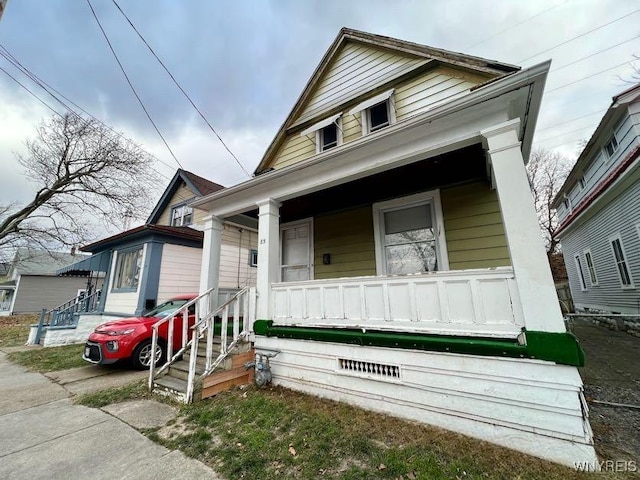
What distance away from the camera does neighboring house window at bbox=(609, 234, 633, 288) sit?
846 centimetres

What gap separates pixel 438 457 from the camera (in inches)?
93.7

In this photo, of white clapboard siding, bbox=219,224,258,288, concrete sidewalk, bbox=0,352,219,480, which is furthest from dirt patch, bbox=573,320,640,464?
white clapboard siding, bbox=219,224,258,288

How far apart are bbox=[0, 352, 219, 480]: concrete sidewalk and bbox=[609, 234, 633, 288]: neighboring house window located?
12.4 metres

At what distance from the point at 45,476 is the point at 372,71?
26.7ft

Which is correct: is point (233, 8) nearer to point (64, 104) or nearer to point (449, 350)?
point (64, 104)

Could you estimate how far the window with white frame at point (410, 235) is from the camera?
186 inches

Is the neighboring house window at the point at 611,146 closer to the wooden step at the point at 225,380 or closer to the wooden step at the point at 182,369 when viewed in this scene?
the wooden step at the point at 225,380

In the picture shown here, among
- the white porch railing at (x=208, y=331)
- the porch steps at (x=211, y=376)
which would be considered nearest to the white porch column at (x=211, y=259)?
the white porch railing at (x=208, y=331)

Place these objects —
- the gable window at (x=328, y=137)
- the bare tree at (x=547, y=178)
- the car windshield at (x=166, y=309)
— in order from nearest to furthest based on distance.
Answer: the car windshield at (x=166, y=309) → the gable window at (x=328, y=137) → the bare tree at (x=547, y=178)

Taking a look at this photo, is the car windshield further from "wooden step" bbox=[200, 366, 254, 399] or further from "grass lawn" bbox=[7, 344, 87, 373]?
"wooden step" bbox=[200, 366, 254, 399]

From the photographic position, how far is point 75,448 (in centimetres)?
280

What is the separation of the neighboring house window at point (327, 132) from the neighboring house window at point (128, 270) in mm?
6791

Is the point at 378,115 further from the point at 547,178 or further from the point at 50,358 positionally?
the point at 547,178

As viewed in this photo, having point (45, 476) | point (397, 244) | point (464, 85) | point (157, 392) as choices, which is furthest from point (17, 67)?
point (464, 85)
